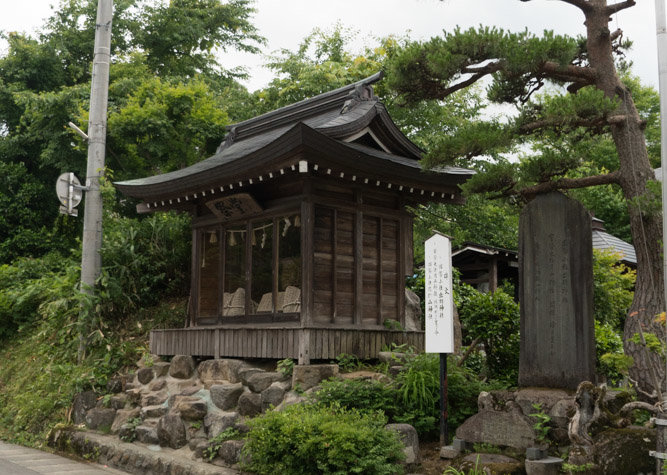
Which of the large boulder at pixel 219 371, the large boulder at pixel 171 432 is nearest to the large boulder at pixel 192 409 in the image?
the large boulder at pixel 171 432

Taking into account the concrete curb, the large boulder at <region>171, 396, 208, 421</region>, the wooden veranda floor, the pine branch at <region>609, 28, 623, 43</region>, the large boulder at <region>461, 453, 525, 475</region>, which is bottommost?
the concrete curb

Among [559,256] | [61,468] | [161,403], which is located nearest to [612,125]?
[559,256]

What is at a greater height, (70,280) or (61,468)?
(70,280)

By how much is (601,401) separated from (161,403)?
7.29m

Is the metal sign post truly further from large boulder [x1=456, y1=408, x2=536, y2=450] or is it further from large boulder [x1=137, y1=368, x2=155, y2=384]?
large boulder [x1=137, y1=368, x2=155, y2=384]

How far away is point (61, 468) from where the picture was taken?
33.0 feet

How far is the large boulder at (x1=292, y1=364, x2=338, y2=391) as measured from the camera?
384 inches

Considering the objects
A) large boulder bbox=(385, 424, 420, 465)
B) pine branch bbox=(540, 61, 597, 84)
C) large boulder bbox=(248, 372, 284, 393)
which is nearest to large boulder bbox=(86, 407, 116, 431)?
large boulder bbox=(248, 372, 284, 393)

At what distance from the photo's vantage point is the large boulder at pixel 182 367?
12023 millimetres

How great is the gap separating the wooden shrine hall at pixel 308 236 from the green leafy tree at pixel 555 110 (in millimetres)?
2082

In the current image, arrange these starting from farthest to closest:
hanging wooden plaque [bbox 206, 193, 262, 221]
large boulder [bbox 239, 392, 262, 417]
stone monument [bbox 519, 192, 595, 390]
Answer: hanging wooden plaque [bbox 206, 193, 262, 221] < large boulder [bbox 239, 392, 262, 417] < stone monument [bbox 519, 192, 595, 390]

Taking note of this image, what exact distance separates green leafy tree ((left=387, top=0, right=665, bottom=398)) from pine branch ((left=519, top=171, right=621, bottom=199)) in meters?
0.01

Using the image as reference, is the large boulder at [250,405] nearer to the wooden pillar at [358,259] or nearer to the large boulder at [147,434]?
the large boulder at [147,434]

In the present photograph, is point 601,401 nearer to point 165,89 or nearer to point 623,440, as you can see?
point 623,440
